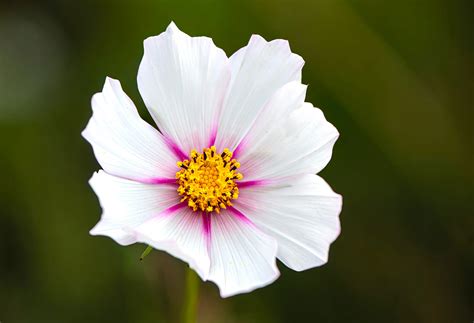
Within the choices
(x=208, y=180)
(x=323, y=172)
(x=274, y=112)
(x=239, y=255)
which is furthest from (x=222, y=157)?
(x=323, y=172)

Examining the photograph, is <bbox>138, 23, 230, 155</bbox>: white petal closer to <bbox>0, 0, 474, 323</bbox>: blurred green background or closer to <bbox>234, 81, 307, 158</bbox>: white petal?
<bbox>234, 81, 307, 158</bbox>: white petal

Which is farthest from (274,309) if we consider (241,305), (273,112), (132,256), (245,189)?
(273,112)

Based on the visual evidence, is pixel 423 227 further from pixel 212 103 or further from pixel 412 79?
pixel 212 103

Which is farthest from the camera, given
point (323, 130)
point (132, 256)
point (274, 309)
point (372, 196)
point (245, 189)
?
point (372, 196)

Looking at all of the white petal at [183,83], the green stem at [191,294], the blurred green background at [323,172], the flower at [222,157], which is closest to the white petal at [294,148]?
the flower at [222,157]

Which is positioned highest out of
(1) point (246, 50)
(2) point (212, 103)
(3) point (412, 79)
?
(3) point (412, 79)

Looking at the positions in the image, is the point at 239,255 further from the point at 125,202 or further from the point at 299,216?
the point at 125,202
